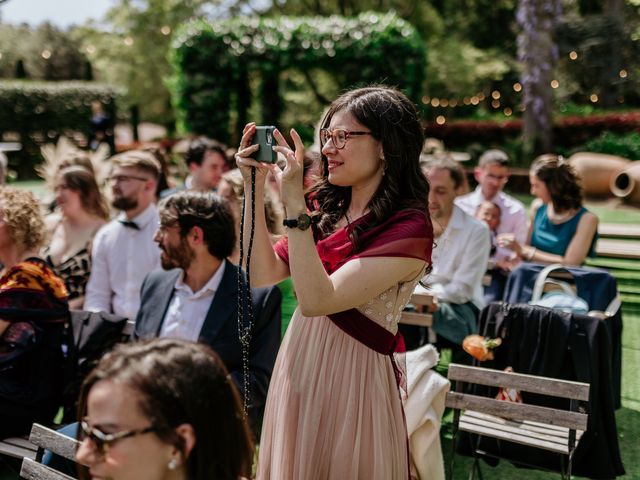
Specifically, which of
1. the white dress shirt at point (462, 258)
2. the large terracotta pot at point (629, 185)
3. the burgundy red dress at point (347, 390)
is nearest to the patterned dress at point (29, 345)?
the burgundy red dress at point (347, 390)

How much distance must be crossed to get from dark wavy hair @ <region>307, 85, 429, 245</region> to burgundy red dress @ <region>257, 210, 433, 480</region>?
2.2 inches

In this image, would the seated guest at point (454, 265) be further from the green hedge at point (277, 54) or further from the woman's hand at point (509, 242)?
the green hedge at point (277, 54)

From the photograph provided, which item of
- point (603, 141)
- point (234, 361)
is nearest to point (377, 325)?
point (234, 361)

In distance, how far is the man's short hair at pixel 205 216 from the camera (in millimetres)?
3400

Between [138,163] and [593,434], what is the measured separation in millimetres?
3441

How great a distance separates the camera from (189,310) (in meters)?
3.46

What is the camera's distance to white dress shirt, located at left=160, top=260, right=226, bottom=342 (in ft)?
11.3

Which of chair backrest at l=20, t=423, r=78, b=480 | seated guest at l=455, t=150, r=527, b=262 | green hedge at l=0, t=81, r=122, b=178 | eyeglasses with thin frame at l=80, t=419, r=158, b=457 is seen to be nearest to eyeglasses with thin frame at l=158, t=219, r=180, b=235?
chair backrest at l=20, t=423, r=78, b=480

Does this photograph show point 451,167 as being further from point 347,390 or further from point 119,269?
point 347,390

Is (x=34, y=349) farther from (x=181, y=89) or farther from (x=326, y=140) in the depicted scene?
(x=181, y=89)

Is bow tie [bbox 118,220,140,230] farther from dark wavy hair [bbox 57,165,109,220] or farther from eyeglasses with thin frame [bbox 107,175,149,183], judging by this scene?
dark wavy hair [bbox 57,165,109,220]


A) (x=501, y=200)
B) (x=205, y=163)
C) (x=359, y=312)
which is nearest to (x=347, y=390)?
(x=359, y=312)

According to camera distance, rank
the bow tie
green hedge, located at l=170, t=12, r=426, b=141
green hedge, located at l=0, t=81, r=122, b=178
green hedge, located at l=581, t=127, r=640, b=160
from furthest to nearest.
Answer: green hedge, located at l=0, t=81, r=122, b=178, green hedge, located at l=581, t=127, r=640, b=160, green hedge, located at l=170, t=12, r=426, b=141, the bow tie

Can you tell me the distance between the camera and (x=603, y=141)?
18.1 metres
